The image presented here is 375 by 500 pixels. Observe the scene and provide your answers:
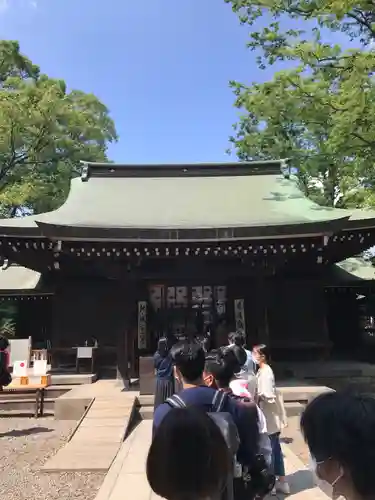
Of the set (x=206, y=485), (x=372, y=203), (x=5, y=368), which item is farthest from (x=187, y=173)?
(x=206, y=485)

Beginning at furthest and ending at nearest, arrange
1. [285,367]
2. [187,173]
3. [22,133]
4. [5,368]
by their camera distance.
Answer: [22,133], [187,173], [285,367], [5,368]

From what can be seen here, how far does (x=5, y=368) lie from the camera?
6.83m

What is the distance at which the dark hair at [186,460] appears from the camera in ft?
4.25

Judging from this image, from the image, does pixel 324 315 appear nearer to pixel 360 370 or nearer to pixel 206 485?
pixel 360 370

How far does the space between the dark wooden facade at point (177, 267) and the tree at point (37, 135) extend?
754cm

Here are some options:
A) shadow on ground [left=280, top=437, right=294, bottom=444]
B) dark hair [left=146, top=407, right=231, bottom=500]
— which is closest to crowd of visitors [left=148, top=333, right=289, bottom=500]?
dark hair [left=146, top=407, right=231, bottom=500]

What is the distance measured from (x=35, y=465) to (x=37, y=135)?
17.2 meters

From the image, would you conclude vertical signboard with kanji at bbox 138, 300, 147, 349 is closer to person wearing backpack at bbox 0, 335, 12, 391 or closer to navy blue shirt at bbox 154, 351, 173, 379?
person wearing backpack at bbox 0, 335, 12, 391

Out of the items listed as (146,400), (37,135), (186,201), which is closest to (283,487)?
(146,400)

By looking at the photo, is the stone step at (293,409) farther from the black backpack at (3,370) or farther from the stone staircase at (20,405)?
the black backpack at (3,370)

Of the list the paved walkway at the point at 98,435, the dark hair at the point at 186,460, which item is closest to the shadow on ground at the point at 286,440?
the paved walkway at the point at 98,435

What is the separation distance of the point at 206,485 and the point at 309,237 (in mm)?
8026

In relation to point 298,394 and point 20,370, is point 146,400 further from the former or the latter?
point 298,394

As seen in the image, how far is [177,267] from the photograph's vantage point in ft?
34.6
